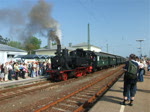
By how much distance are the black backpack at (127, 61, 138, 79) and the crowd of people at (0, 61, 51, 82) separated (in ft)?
34.3

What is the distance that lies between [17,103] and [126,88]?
459 cm

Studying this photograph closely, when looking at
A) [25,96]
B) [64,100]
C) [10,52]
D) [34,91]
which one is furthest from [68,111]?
[10,52]

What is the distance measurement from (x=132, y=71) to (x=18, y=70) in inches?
419

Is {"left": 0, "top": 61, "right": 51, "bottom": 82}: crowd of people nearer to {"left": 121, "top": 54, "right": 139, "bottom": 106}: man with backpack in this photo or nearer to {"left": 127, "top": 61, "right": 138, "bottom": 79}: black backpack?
{"left": 121, "top": 54, "right": 139, "bottom": 106}: man with backpack

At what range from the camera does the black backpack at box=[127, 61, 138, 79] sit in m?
5.38

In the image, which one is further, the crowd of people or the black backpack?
the crowd of people

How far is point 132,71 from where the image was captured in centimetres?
537

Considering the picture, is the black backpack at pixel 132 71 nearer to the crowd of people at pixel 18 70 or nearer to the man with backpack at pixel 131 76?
the man with backpack at pixel 131 76

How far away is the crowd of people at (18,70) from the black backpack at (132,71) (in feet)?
34.3

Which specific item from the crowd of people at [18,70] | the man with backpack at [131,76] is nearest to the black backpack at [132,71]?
the man with backpack at [131,76]

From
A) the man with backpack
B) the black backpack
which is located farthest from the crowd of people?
the black backpack

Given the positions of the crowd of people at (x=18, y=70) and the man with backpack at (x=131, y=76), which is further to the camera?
the crowd of people at (x=18, y=70)

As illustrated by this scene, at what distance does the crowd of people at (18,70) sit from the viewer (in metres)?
13.1

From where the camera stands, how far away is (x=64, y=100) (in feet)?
23.7
